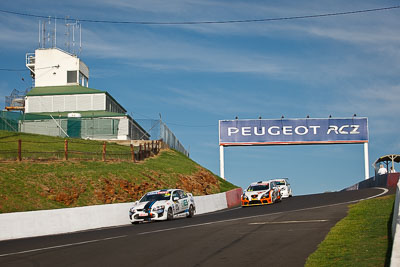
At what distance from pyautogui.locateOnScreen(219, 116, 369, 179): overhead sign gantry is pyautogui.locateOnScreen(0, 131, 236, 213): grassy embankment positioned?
959 cm

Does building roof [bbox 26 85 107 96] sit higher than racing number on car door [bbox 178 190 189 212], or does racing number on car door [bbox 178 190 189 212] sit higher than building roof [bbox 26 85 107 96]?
building roof [bbox 26 85 107 96]

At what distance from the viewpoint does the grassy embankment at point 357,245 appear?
972cm

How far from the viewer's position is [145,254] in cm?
1238

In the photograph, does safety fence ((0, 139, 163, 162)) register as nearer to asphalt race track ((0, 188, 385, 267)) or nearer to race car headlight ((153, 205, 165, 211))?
race car headlight ((153, 205, 165, 211))

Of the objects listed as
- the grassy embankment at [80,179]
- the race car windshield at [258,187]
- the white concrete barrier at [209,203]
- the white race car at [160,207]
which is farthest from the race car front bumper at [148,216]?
the race car windshield at [258,187]

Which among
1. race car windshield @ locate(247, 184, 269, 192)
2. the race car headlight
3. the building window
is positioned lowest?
the race car headlight

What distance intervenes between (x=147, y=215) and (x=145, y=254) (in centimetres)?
1221

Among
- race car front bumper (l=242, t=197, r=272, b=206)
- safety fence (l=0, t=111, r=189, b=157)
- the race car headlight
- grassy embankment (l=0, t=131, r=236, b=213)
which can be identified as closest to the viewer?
the race car headlight

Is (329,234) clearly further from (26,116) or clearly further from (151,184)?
(26,116)

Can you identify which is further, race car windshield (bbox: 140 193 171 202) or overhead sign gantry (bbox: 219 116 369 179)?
overhead sign gantry (bbox: 219 116 369 179)

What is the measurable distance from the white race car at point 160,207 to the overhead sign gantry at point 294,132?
32.8 metres

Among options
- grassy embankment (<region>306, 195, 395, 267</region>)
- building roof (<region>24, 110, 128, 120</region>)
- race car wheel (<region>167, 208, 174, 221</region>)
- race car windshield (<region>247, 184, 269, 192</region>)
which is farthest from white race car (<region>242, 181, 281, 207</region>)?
building roof (<region>24, 110, 128, 120</region>)

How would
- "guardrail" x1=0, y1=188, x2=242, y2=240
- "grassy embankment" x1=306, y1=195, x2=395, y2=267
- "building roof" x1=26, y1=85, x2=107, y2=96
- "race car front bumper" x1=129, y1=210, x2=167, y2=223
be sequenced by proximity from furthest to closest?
"building roof" x1=26, y1=85, x2=107, y2=96
"race car front bumper" x1=129, y1=210, x2=167, y2=223
"guardrail" x1=0, y1=188, x2=242, y2=240
"grassy embankment" x1=306, y1=195, x2=395, y2=267

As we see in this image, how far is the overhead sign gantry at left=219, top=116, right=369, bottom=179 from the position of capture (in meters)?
59.3
